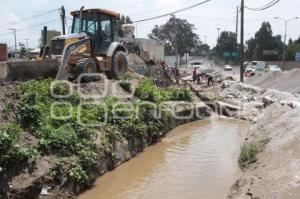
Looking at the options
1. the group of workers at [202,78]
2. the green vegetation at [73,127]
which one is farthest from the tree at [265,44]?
the green vegetation at [73,127]

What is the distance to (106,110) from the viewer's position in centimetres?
1532

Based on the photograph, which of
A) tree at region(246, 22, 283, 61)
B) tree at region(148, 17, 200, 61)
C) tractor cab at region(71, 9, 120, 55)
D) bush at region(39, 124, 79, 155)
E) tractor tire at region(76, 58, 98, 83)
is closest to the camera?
bush at region(39, 124, 79, 155)

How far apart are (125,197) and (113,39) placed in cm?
1158

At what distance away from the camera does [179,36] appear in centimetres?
11519

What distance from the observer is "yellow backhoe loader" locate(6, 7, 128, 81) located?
16.9 meters

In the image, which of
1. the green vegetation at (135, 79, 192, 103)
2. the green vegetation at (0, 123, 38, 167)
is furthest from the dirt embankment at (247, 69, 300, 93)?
the green vegetation at (0, 123, 38, 167)

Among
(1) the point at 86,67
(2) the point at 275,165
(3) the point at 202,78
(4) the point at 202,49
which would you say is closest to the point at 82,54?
(1) the point at 86,67

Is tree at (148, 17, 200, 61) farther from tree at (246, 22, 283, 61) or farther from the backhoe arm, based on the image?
the backhoe arm

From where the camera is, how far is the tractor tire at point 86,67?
18.5m

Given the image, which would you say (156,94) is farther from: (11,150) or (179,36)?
(179,36)

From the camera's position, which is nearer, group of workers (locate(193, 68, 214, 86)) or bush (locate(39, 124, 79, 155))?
bush (locate(39, 124, 79, 155))

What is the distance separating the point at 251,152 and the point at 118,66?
10.7 metres

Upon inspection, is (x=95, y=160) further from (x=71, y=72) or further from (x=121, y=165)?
(x=71, y=72)

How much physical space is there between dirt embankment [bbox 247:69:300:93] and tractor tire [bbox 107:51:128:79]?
11116 millimetres
